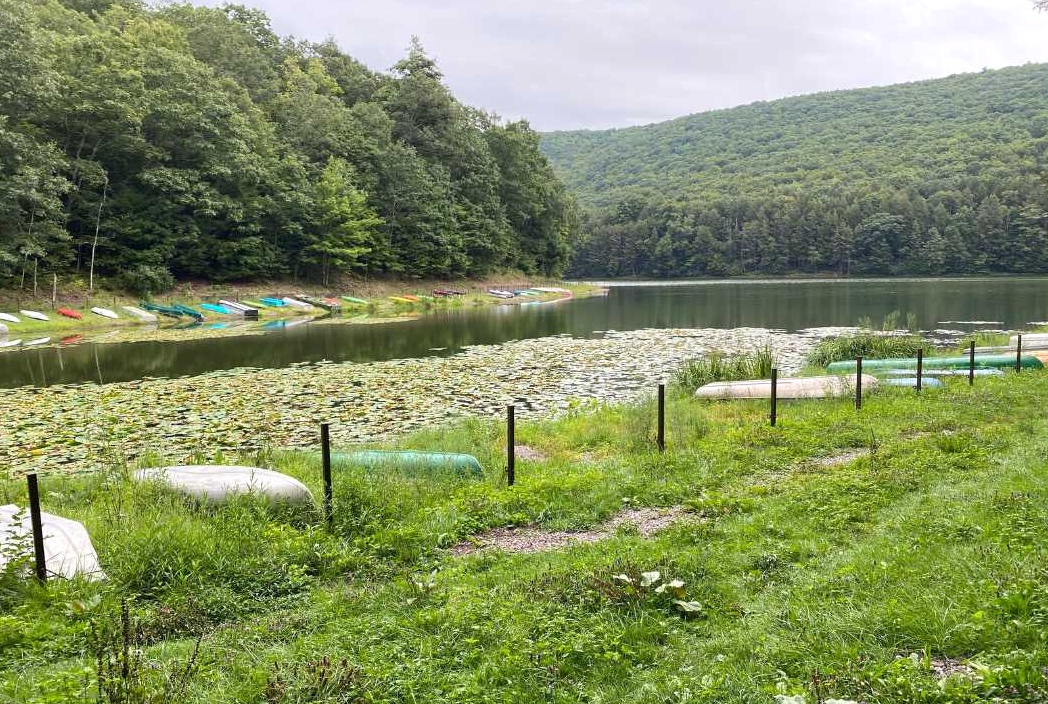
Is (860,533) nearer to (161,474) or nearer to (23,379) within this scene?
(161,474)

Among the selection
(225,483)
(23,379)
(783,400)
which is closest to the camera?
(225,483)

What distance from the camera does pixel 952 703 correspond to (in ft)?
10.6

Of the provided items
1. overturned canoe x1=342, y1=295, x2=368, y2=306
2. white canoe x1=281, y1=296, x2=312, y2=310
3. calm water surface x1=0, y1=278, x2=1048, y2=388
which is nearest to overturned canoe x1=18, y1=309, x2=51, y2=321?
calm water surface x1=0, y1=278, x2=1048, y2=388

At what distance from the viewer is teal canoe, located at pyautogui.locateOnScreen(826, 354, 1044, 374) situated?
16969mm

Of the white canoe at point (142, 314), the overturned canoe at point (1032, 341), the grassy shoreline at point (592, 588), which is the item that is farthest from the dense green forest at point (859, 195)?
the grassy shoreline at point (592, 588)

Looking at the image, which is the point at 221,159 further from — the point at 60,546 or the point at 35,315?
the point at 60,546

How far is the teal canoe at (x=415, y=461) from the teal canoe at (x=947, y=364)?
36.9 feet

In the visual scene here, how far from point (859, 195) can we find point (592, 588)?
128m

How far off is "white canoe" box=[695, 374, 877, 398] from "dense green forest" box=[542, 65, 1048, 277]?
10632cm

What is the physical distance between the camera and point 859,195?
116 meters

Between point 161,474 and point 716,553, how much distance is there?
638cm

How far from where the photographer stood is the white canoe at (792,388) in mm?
14102

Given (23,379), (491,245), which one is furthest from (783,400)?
(491,245)

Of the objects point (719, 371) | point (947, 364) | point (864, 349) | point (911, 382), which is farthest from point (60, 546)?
point (864, 349)
